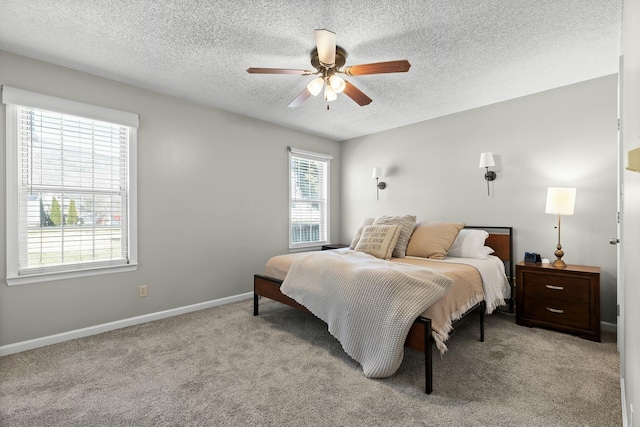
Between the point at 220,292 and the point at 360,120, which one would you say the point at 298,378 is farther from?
the point at 360,120

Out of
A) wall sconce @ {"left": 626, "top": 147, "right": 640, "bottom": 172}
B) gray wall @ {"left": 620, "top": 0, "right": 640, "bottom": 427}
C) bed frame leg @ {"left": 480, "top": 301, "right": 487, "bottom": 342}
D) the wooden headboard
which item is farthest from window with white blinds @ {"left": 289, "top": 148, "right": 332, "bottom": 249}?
wall sconce @ {"left": 626, "top": 147, "right": 640, "bottom": 172}

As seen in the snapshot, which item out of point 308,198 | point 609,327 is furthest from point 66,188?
point 609,327

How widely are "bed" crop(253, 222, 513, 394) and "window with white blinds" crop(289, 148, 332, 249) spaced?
126 centimetres

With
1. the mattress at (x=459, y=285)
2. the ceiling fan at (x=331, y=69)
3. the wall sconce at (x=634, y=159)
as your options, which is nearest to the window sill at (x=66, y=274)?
the mattress at (x=459, y=285)

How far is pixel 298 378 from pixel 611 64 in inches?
146

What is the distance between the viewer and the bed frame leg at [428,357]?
193cm

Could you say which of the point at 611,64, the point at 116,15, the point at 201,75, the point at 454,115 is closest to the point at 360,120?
the point at 454,115

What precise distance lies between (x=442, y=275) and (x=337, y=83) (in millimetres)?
1660

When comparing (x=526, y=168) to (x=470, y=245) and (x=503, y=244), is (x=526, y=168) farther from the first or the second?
(x=470, y=245)

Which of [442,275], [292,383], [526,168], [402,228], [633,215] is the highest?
[526,168]

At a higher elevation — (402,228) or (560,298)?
(402,228)

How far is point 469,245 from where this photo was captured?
3430mm

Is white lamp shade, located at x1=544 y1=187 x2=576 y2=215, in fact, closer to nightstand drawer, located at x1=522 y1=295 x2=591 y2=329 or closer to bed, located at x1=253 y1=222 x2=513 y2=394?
bed, located at x1=253 y1=222 x2=513 y2=394

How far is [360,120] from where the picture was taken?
425 cm
